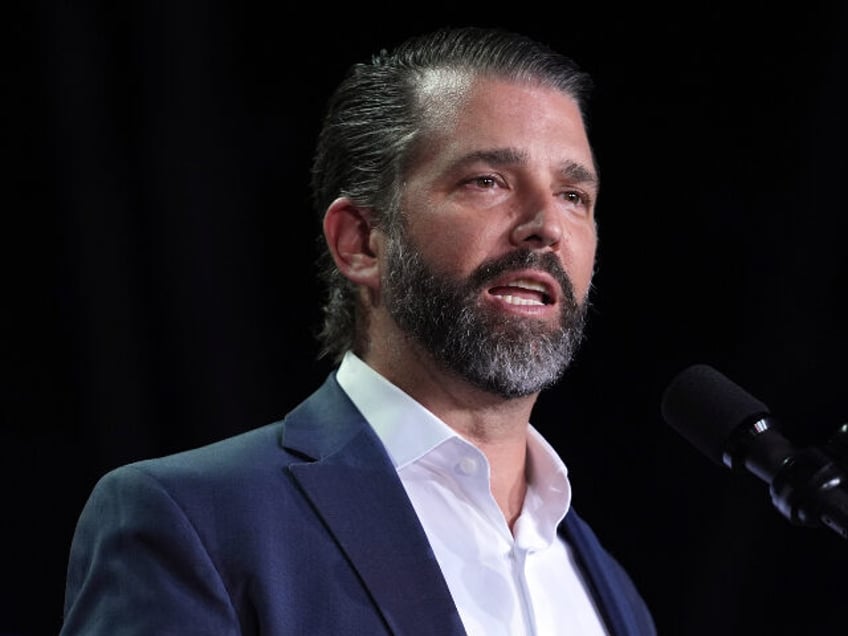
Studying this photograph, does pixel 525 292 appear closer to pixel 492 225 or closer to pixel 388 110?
pixel 492 225

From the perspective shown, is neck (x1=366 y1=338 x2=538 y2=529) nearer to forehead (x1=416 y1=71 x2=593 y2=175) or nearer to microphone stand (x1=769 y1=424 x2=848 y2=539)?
forehead (x1=416 y1=71 x2=593 y2=175)

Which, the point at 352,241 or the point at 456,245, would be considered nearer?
the point at 456,245

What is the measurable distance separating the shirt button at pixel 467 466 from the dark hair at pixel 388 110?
370 millimetres

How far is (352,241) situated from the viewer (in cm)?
228

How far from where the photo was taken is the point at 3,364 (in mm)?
2762

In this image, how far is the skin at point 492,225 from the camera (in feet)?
6.74

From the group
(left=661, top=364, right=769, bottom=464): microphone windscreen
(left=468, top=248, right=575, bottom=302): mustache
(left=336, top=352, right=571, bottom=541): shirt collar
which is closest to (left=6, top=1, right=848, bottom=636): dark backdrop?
(left=336, top=352, right=571, bottom=541): shirt collar

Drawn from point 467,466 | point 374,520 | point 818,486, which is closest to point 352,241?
point 467,466

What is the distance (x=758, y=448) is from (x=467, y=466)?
541 mm

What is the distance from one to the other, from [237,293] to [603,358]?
1031 millimetres

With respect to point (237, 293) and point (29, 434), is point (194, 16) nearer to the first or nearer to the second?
point (237, 293)

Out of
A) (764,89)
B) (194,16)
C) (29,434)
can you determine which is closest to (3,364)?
(29,434)

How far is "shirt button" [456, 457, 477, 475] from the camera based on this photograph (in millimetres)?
2029

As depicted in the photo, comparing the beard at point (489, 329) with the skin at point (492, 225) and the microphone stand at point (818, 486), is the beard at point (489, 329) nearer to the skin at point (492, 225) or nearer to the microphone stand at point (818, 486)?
the skin at point (492, 225)
